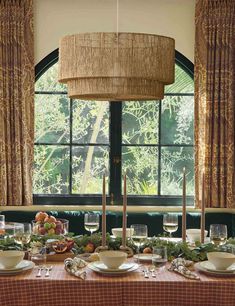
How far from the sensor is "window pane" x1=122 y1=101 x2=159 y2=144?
5.31 m

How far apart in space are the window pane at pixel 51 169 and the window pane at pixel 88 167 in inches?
3.2

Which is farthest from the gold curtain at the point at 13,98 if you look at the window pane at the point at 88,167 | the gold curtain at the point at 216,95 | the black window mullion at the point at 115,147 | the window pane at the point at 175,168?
the gold curtain at the point at 216,95

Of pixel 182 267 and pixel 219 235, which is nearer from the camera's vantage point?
pixel 182 267

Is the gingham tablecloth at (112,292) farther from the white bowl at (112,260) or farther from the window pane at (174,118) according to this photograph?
the window pane at (174,118)

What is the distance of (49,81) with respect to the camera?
531 centimetres

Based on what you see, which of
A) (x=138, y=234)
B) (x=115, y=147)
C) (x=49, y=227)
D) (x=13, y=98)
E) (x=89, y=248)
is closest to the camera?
(x=138, y=234)

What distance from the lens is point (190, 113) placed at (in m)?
5.36

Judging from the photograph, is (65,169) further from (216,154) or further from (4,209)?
(216,154)

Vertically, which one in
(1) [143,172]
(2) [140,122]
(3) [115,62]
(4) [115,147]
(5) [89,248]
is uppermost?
(3) [115,62]

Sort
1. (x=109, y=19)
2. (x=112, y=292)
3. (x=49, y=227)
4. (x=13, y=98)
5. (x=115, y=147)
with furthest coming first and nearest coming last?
1. (x=115, y=147)
2. (x=109, y=19)
3. (x=13, y=98)
4. (x=49, y=227)
5. (x=112, y=292)

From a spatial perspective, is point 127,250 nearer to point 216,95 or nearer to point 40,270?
point 40,270

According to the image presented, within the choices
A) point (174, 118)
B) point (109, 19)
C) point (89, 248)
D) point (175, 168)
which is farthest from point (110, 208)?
point (89, 248)

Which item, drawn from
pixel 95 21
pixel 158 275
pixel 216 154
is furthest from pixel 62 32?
pixel 158 275

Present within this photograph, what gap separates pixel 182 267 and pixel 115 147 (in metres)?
2.64
